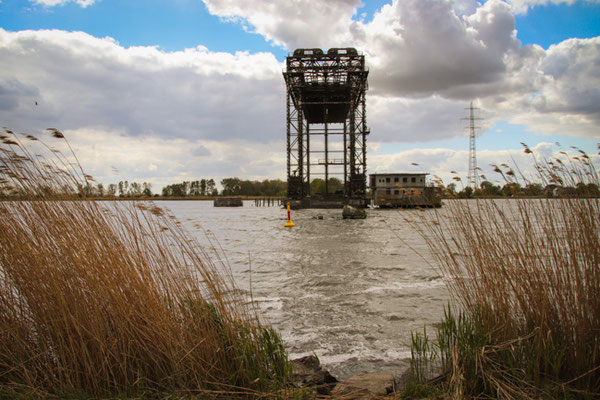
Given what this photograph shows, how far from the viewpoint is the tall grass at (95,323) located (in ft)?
10.2

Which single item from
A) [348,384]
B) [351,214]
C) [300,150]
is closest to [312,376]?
[348,384]

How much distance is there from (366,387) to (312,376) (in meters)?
0.59

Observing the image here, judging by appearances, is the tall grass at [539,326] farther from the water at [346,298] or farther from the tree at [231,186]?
the tree at [231,186]

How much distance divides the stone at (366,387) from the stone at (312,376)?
0.49 ft

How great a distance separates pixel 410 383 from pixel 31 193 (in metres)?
4.22

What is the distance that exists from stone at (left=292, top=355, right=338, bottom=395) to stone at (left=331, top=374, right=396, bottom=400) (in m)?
0.15

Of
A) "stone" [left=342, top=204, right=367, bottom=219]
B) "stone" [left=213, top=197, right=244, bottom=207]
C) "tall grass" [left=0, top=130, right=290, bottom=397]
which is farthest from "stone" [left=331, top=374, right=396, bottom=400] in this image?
"stone" [left=213, top=197, right=244, bottom=207]

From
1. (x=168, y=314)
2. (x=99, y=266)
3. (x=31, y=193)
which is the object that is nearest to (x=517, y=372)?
(x=168, y=314)

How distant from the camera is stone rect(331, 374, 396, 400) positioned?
3.26m

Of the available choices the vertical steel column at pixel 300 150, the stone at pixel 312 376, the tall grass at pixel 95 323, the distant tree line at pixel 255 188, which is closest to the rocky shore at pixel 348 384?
the stone at pixel 312 376

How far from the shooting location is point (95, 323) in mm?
3184

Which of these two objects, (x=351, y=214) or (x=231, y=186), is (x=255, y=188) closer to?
(x=231, y=186)

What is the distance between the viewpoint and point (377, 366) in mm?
4609

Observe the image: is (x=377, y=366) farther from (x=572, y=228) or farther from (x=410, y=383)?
(x=572, y=228)
